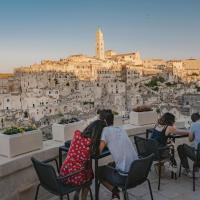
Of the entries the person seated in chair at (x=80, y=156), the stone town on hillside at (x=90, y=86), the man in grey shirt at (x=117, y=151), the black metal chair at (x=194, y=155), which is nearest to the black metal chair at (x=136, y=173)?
the man in grey shirt at (x=117, y=151)

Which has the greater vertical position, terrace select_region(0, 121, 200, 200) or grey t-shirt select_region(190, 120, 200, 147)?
grey t-shirt select_region(190, 120, 200, 147)

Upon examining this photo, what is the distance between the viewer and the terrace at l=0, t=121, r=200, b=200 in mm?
3271

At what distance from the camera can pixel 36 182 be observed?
11.8 ft

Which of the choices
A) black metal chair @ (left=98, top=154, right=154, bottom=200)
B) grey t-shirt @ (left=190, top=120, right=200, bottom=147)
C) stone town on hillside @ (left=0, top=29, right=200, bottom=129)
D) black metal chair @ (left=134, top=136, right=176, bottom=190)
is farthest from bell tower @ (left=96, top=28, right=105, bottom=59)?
black metal chair @ (left=98, top=154, right=154, bottom=200)

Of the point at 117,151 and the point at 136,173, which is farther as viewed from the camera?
Result: the point at 117,151

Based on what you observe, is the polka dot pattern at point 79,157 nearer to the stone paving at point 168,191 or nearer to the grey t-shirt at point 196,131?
the stone paving at point 168,191

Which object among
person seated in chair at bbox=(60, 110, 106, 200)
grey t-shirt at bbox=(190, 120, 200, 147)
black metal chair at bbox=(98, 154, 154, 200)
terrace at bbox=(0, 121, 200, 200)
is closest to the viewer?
black metal chair at bbox=(98, 154, 154, 200)

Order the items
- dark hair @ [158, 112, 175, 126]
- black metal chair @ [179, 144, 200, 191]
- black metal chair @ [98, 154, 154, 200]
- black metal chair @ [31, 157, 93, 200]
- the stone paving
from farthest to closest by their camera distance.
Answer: dark hair @ [158, 112, 175, 126], black metal chair @ [179, 144, 200, 191], the stone paving, black metal chair @ [98, 154, 154, 200], black metal chair @ [31, 157, 93, 200]

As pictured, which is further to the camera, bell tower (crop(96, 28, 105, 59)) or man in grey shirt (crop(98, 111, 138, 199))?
bell tower (crop(96, 28, 105, 59))

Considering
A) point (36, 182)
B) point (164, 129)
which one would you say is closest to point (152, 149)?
point (164, 129)

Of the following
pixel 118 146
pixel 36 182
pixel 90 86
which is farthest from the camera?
pixel 90 86

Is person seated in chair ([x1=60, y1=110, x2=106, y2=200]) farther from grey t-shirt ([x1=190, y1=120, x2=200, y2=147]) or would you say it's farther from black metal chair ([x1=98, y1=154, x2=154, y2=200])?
grey t-shirt ([x1=190, y1=120, x2=200, y2=147])

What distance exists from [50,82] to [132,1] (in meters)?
38.4

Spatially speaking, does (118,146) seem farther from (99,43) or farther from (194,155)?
(99,43)
